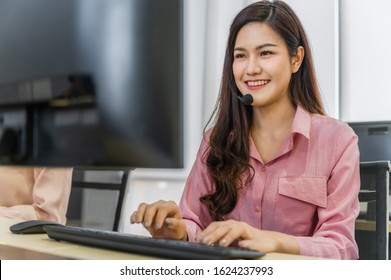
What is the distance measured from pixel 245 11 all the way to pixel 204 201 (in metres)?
0.35

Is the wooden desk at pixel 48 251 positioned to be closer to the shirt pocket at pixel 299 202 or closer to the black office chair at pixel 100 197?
the shirt pocket at pixel 299 202

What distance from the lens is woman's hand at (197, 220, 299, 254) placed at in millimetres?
554

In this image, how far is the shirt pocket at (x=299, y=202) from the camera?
0.84m

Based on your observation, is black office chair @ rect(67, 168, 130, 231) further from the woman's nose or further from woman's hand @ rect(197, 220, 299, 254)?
woman's hand @ rect(197, 220, 299, 254)

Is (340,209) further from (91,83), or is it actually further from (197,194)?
(91,83)

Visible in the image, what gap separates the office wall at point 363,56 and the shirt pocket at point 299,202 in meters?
0.62

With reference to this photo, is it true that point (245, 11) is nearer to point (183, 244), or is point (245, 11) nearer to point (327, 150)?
point (327, 150)

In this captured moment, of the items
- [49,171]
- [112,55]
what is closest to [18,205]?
[49,171]

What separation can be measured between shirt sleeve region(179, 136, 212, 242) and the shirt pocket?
132 mm

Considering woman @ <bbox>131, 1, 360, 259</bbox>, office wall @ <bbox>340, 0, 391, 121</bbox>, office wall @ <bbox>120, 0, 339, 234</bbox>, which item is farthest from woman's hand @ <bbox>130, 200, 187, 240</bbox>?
office wall @ <bbox>340, 0, 391, 121</bbox>

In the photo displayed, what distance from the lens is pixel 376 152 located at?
3.91 ft

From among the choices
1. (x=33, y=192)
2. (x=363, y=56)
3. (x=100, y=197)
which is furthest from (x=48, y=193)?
(x=363, y=56)

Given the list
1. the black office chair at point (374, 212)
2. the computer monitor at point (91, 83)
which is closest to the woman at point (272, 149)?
the black office chair at point (374, 212)

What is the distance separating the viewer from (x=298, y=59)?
94 cm
